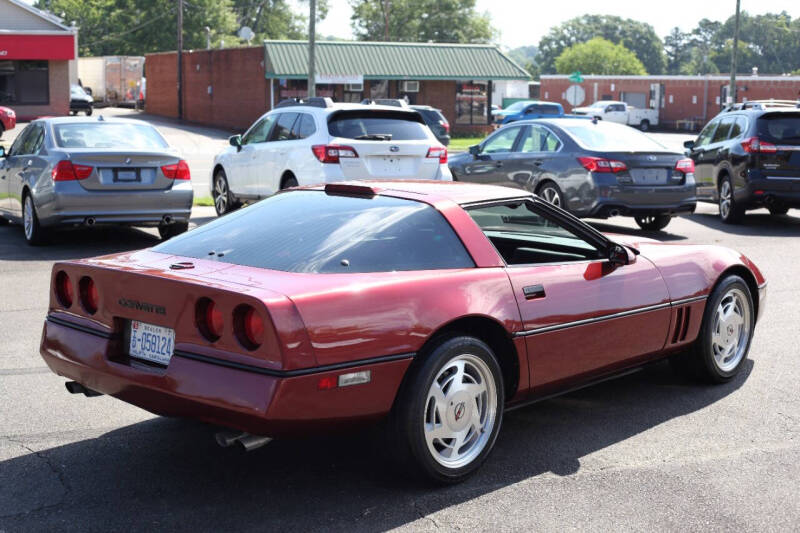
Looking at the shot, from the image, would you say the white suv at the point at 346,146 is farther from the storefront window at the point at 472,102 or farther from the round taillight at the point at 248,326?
the storefront window at the point at 472,102

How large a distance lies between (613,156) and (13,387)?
29.6 feet

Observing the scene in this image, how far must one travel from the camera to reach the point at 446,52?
52.1 meters

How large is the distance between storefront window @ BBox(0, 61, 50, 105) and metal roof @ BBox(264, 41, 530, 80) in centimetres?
1051

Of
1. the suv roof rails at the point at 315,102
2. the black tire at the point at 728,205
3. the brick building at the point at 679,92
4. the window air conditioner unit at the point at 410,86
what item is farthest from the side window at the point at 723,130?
the brick building at the point at 679,92

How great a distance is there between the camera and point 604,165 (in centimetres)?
1336

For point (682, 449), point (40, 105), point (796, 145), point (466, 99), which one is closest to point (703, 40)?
point (466, 99)

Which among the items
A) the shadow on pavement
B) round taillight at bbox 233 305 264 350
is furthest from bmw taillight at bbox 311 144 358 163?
round taillight at bbox 233 305 264 350

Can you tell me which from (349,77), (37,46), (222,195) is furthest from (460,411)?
(37,46)

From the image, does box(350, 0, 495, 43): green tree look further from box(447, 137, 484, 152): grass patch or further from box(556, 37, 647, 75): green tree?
box(447, 137, 484, 152): grass patch

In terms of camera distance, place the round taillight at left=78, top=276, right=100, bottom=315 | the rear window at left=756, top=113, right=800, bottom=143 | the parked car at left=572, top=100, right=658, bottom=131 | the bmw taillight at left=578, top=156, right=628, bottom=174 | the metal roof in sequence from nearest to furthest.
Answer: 1. the round taillight at left=78, top=276, right=100, bottom=315
2. the bmw taillight at left=578, top=156, right=628, bottom=174
3. the rear window at left=756, top=113, right=800, bottom=143
4. the metal roof
5. the parked car at left=572, top=100, right=658, bottom=131

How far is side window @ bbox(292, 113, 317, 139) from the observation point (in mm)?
13711

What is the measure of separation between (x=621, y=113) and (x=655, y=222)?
52.0 m

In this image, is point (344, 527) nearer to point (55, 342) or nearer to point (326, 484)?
point (326, 484)

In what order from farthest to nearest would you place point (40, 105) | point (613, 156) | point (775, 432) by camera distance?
1. point (40, 105)
2. point (613, 156)
3. point (775, 432)
